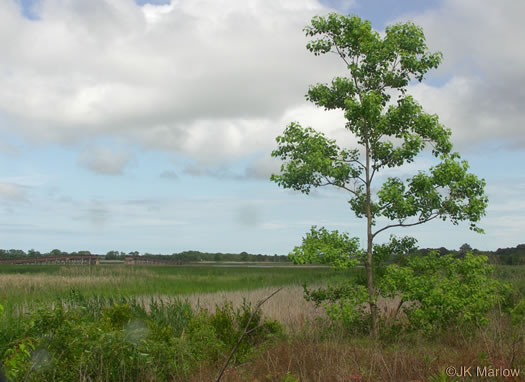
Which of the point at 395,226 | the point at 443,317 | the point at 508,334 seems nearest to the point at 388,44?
the point at 395,226

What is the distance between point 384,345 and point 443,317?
142 cm

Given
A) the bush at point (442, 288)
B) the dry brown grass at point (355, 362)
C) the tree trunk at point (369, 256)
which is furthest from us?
the tree trunk at point (369, 256)

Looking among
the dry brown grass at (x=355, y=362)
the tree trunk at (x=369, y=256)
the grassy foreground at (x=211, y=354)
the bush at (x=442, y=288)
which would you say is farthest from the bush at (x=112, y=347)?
the bush at (x=442, y=288)

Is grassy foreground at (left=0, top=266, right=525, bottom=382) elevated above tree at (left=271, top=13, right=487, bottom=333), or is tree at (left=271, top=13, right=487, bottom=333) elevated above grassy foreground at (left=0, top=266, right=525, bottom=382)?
tree at (left=271, top=13, right=487, bottom=333)

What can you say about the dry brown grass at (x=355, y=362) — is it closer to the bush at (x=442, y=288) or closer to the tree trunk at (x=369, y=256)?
the bush at (x=442, y=288)

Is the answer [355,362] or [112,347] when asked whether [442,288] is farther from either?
[112,347]

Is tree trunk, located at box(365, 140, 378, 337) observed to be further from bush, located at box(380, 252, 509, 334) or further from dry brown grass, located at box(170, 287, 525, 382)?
dry brown grass, located at box(170, 287, 525, 382)

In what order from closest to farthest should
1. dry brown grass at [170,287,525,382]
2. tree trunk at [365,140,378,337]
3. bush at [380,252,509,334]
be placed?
dry brown grass at [170,287,525,382]
bush at [380,252,509,334]
tree trunk at [365,140,378,337]

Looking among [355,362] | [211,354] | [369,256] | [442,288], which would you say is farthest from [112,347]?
[442,288]

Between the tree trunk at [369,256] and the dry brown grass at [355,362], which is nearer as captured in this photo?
the dry brown grass at [355,362]

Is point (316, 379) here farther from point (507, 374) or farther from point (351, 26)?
point (351, 26)

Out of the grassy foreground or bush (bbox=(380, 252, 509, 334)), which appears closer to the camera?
the grassy foreground

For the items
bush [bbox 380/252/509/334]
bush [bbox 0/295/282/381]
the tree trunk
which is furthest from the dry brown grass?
the tree trunk

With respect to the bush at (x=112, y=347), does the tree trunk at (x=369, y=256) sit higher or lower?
higher
